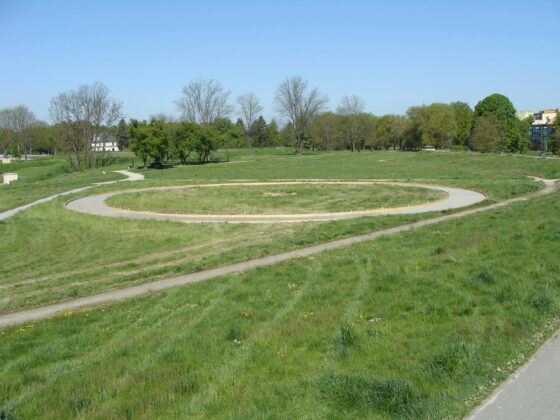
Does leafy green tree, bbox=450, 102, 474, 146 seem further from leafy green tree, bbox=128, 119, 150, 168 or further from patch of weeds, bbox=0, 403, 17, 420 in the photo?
patch of weeds, bbox=0, 403, 17, 420

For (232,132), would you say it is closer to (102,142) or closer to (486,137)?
(102,142)

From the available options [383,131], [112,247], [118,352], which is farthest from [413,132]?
[118,352]

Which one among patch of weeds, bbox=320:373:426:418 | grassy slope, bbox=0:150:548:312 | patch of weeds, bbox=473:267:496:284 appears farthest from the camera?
grassy slope, bbox=0:150:548:312

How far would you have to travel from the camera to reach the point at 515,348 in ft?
18.5

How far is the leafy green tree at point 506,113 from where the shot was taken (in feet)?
297

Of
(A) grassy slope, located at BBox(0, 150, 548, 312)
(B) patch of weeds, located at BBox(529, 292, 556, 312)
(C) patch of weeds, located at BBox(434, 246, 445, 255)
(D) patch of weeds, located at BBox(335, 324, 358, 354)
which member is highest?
(B) patch of weeds, located at BBox(529, 292, 556, 312)

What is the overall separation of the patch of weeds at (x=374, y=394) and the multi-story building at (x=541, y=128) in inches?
4188

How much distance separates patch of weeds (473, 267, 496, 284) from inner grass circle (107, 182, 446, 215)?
1547 centimetres

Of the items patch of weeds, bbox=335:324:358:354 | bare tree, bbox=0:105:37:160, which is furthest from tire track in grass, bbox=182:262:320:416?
bare tree, bbox=0:105:37:160

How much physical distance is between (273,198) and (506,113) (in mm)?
78673

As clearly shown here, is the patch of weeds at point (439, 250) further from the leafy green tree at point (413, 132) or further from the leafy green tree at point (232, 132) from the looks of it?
the leafy green tree at point (232, 132)

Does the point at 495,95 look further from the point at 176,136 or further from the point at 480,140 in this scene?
the point at 176,136

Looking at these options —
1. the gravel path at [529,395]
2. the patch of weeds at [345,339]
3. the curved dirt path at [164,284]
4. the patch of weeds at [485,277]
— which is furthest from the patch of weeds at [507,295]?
the curved dirt path at [164,284]

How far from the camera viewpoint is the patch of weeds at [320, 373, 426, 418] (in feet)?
15.1
